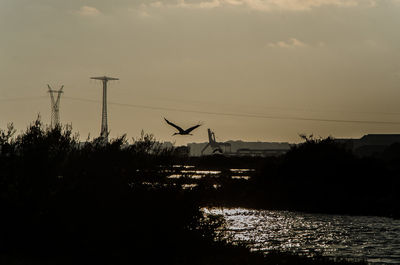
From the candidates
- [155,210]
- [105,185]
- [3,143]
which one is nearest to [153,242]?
→ [155,210]

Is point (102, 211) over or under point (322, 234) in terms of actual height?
over

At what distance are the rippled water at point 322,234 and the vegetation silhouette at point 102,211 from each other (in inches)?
93.2

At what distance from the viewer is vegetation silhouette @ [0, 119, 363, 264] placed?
92.2 feet

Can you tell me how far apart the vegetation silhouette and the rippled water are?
7.76ft

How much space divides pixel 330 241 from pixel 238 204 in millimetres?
35486

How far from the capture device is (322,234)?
4606 cm

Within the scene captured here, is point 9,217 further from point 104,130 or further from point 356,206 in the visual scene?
point 356,206

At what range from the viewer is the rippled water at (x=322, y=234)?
36531 millimetres

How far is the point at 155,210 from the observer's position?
29875 mm

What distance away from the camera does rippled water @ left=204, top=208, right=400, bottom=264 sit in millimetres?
36531

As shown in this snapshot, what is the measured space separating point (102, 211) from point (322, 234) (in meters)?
21.7

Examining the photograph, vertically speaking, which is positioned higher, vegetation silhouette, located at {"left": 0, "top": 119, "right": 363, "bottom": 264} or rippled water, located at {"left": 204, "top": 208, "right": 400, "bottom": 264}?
vegetation silhouette, located at {"left": 0, "top": 119, "right": 363, "bottom": 264}

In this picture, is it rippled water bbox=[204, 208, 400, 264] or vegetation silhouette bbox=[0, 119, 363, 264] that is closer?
vegetation silhouette bbox=[0, 119, 363, 264]

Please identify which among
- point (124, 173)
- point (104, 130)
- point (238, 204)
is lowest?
point (238, 204)
